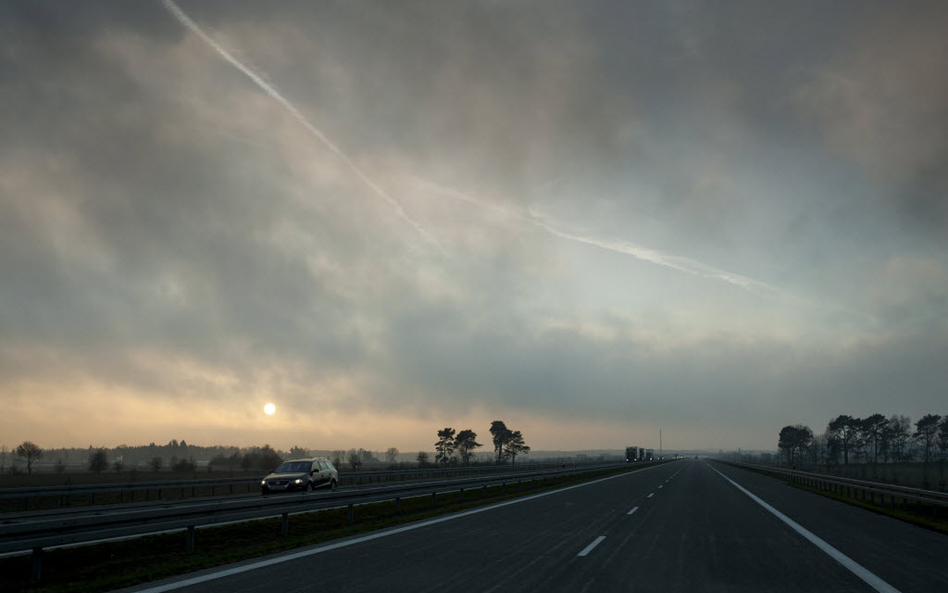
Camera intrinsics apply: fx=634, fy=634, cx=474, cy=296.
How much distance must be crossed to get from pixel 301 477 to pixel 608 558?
18568mm

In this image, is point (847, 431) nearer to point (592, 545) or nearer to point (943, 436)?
point (943, 436)

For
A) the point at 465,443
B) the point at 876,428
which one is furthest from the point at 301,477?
the point at 876,428

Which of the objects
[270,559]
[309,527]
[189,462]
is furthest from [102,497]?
[189,462]

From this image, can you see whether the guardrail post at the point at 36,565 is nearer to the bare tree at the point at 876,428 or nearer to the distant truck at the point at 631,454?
the distant truck at the point at 631,454

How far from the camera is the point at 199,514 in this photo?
12047mm

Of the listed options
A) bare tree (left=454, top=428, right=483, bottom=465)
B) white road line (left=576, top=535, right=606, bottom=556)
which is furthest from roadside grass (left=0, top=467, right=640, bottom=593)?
bare tree (left=454, top=428, right=483, bottom=465)

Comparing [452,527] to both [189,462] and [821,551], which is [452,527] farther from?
[189,462]

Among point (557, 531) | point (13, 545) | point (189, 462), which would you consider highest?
point (13, 545)

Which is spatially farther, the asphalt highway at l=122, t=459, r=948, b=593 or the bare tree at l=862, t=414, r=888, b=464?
the bare tree at l=862, t=414, r=888, b=464

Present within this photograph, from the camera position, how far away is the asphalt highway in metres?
8.45

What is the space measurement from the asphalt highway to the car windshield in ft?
39.3

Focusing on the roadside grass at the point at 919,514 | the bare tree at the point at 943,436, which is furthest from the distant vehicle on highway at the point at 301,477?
the bare tree at the point at 943,436

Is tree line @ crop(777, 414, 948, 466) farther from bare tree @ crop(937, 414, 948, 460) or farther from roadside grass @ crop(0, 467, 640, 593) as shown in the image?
roadside grass @ crop(0, 467, 640, 593)

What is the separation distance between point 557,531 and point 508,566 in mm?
5161
